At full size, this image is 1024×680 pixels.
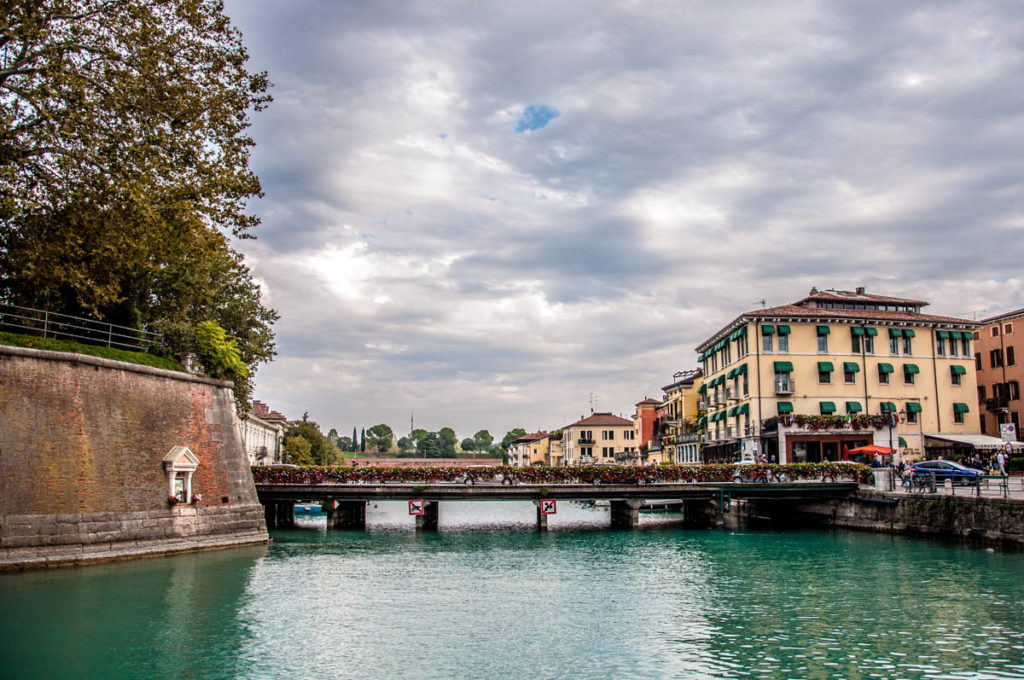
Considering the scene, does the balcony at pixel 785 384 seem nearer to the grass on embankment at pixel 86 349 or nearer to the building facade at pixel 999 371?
the building facade at pixel 999 371

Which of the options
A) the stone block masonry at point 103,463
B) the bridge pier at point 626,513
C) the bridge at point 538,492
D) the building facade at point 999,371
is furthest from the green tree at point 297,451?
the building facade at point 999,371

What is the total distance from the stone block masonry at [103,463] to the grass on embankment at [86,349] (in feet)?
1.83

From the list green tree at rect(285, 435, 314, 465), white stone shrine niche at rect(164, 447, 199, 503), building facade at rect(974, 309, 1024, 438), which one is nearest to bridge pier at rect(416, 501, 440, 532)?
white stone shrine niche at rect(164, 447, 199, 503)

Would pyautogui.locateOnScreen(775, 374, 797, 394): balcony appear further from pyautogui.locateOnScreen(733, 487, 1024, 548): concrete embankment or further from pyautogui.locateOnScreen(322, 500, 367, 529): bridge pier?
pyautogui.locateOnScreen(322, 500, 367, 529): bridge pier

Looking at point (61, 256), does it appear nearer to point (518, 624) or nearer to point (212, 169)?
point (212, 169)

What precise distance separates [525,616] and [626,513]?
30227 millimetres

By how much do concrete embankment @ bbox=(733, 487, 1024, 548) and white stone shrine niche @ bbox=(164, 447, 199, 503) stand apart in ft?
108

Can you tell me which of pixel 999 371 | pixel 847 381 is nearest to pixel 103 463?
pixel 847 381

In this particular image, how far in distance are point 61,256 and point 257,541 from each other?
1860 centimetres

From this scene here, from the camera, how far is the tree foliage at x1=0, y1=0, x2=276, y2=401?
1988 centimetres

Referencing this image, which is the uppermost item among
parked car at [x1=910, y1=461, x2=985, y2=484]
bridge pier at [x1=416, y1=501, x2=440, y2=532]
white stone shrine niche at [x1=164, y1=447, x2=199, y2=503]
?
white stone shrine niche at [x1=164, y1=447, x2=199, y2=503]

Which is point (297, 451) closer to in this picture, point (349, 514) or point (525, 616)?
point (349, 514)

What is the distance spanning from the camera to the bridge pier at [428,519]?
48125 mm

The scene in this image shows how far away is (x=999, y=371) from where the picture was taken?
6134cm
